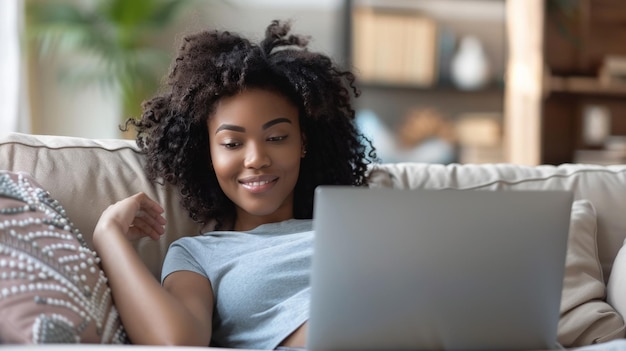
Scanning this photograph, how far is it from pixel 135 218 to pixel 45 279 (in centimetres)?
34

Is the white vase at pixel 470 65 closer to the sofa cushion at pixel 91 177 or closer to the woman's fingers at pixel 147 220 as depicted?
the sofa cushion at pixel 91 177

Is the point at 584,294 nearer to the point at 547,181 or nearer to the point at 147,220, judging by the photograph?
the point at 547,181

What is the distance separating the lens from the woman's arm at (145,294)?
1.42 meters

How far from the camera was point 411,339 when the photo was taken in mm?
1208

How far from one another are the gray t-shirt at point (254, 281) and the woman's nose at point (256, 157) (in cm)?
14

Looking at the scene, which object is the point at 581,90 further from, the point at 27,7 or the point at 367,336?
the point at 367,336

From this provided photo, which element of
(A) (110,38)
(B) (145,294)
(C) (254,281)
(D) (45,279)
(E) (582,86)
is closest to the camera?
(D) (45,279)

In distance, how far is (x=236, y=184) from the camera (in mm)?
1676

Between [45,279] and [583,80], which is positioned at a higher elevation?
[583,80]

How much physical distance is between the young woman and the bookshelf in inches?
99.6

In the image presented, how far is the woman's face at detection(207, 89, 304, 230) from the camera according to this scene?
165cm

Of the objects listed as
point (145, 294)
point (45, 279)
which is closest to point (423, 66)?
point (145, 294)

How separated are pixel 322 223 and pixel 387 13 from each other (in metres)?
3.41

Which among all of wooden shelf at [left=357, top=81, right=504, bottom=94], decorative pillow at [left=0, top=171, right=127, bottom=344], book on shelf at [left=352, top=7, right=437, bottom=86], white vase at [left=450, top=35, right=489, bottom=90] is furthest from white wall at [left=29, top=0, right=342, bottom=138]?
decorative pillow at [left=0, top=171, right=127, bottom=344]
